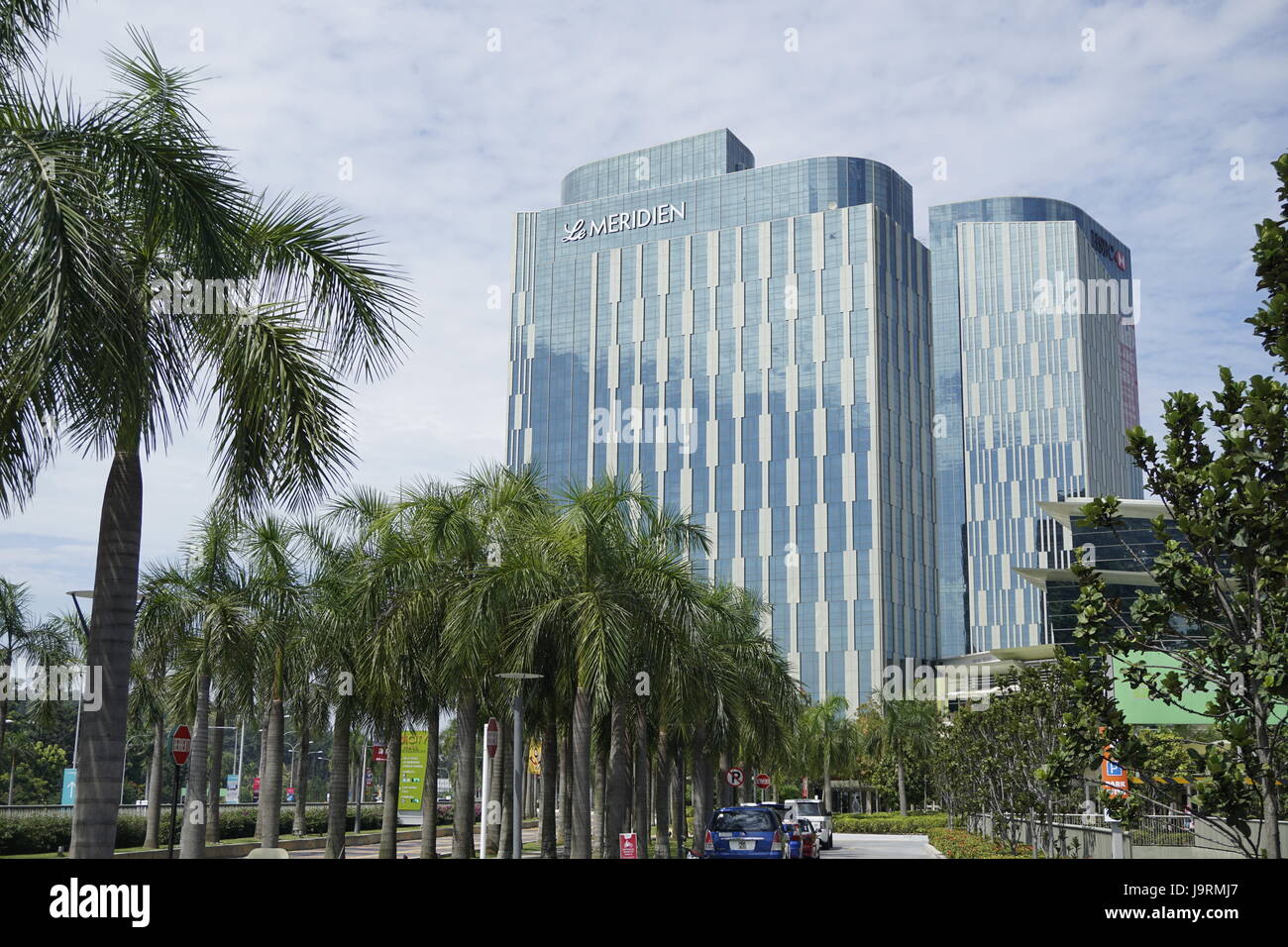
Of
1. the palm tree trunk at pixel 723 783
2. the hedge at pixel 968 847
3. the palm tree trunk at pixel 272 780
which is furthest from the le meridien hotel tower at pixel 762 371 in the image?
the palm tree trunk at pixel 272 780

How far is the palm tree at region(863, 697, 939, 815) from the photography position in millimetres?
85562

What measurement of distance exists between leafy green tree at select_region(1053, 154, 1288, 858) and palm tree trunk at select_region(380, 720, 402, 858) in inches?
739

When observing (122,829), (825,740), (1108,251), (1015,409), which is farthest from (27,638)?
(1108,251)

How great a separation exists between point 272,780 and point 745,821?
12270 millimetres

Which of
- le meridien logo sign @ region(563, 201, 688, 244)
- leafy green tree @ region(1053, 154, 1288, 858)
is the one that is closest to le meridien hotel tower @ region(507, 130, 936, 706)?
le meridien logo sign @ region(563, 201, 688, 244)

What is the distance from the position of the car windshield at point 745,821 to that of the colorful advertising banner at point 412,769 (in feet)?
26.6

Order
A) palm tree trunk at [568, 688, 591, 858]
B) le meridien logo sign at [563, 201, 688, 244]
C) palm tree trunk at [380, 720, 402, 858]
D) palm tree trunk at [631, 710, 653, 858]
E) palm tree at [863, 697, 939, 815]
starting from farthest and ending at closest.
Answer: le meridien logo sign at [563, 201, 688, 244]
palm tree at [863, 697, 939, 815]
palm tree trunk at [631, 710, 653, 858]
palm tree trunk at [380, 720, 402, 858]
palm tree trunk at [568, 688, 591, 858]

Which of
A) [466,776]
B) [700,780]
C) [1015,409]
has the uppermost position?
[1015,409]

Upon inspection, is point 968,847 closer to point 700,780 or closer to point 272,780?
point 700,780

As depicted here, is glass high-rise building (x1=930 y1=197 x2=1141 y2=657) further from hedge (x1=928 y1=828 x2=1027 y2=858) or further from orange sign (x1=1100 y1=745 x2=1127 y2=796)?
orange sign (x1=1100 y1=745 x2=1127 y2=796)

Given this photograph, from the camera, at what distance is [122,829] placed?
42062 mm
